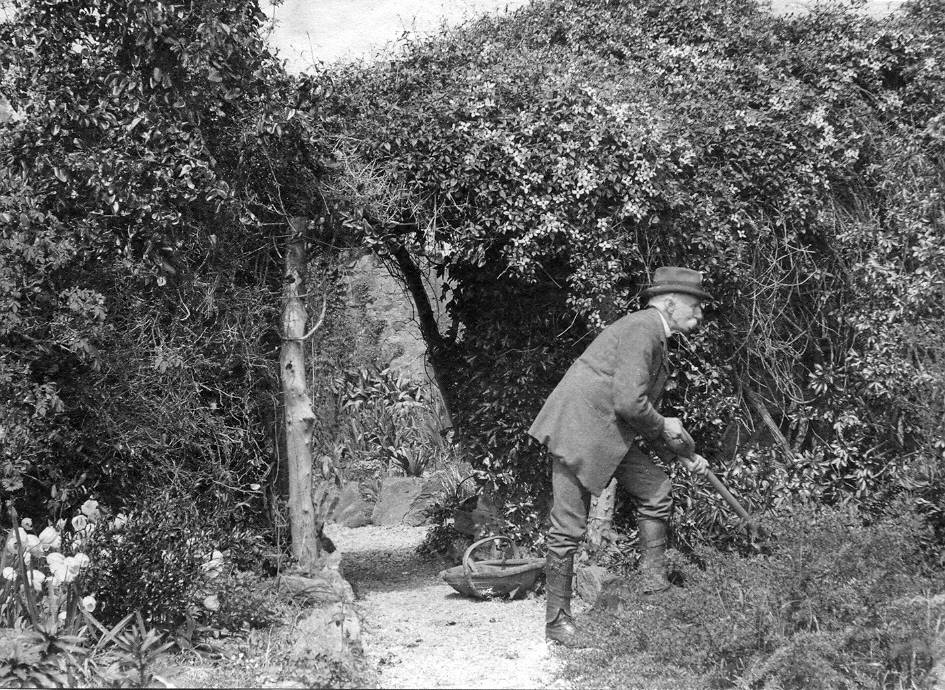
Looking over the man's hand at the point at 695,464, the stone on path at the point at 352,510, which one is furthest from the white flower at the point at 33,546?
the stone on path at the point at 352,510

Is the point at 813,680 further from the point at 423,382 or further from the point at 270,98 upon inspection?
the point at 423,382

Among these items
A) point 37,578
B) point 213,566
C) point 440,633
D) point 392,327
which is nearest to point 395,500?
point 392,327

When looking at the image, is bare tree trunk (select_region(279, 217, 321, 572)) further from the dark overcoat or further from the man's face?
the man's face

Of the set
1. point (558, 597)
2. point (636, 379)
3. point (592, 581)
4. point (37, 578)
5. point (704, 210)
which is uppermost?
point (704, 210)

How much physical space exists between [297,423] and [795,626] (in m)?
3.11

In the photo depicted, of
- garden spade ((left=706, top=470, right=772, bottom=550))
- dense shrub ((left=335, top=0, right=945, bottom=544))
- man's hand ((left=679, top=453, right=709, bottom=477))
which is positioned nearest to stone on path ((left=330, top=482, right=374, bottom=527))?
dense shrub ((left=335, top=0, right=945, bottom=544))

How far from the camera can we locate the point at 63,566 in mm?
4543

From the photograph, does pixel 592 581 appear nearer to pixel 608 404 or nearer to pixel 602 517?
pixel 602 517

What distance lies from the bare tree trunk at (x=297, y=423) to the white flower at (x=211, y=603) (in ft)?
3.23

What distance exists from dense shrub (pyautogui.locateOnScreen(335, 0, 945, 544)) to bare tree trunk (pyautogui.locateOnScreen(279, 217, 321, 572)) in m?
0.68

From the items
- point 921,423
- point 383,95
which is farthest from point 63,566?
point 921,423

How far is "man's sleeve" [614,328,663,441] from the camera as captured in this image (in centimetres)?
504

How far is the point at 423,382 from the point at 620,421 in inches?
274

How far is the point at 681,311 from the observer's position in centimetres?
532
